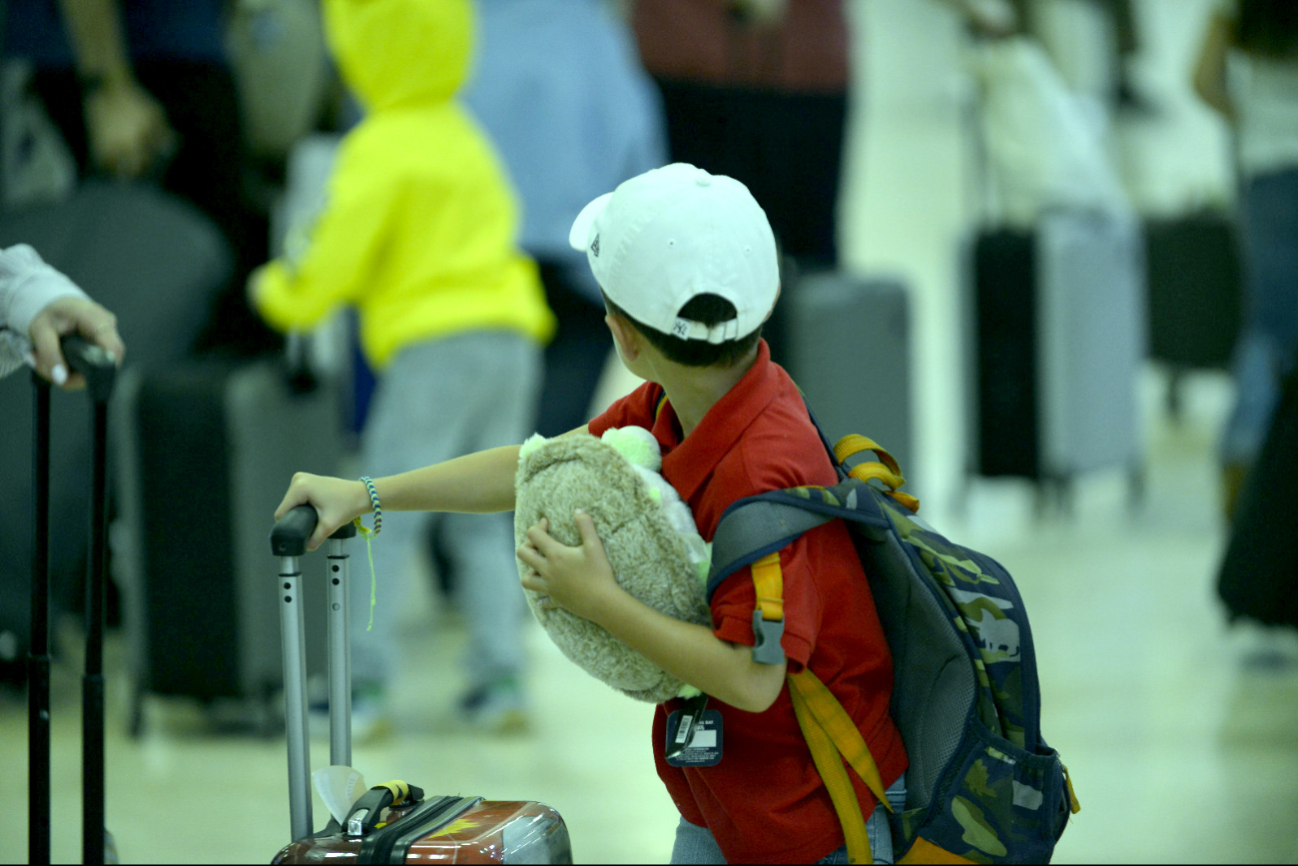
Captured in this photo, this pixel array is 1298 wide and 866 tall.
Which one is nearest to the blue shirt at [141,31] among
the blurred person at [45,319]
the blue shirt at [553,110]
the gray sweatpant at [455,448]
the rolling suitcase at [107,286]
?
the rolling suitcase at [107,286]

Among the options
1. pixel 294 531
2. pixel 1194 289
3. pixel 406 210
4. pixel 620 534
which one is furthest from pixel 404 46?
pixel 1194 289

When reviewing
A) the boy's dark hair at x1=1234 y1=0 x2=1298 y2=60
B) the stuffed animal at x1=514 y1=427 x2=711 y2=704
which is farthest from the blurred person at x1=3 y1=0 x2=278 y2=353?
the boy's dark hair at x1=1234 y1=0 x2=1298 y2=60

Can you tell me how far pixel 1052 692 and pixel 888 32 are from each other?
6881 millimetres

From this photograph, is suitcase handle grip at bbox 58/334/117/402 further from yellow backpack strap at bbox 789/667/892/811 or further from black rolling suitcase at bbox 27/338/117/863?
yellow backpack strap at bbox 789/667/892/811

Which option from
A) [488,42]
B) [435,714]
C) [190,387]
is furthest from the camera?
[488,42]

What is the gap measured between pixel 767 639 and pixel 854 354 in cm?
241

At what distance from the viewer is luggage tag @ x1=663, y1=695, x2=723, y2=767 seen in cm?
115

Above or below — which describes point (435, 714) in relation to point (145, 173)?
below

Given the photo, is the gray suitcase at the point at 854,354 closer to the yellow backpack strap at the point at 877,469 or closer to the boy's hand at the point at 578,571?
the yellow backpack strap at the point at 877,469

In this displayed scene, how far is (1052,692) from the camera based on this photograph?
112 inches

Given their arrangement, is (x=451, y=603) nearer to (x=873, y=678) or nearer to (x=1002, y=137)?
(x=1002, y=137)

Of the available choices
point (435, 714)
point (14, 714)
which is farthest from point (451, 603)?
point (14, 714)

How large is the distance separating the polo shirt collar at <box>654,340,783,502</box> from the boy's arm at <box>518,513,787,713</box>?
0.10 m

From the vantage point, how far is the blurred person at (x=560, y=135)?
3291 mm
